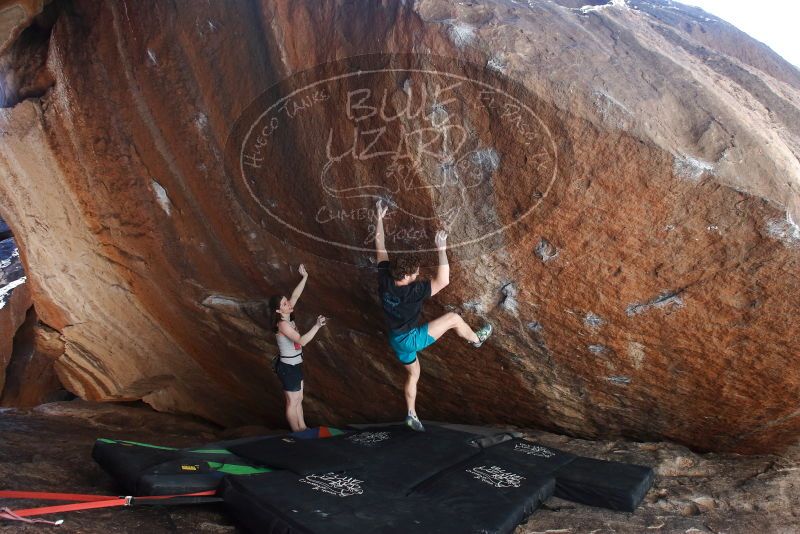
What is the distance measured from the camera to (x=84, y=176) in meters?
4.96

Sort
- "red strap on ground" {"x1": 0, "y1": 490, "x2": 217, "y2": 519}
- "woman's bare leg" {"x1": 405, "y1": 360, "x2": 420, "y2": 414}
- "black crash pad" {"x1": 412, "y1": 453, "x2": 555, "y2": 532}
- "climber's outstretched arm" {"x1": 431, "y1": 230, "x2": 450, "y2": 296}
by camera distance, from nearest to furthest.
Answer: "red strap on ground" {"x1": 0, "y1": 490, "x2": 217, "y2": 519} < "black crash pad" {"x1": 412, "y1": 453, "x2": 555, "y2": 532} < "climber's outstretched arm" {"x1": 431, "y1": 230, "x2": 450, "y2": 296} < "woman's bare leg" {"x1": 405, "y1": 360, "x2": 420, "y2": 414}


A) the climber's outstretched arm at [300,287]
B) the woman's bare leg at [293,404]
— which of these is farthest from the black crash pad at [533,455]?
the climber's outstretched arm at [300,287]

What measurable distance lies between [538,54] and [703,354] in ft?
6.33

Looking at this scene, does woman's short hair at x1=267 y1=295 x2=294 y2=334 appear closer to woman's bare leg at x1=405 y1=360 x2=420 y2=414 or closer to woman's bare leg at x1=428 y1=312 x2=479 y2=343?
woman's bare leg at x1=405 y1=360 x2=420 y2=414

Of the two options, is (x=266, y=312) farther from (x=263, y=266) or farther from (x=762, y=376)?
(x=762, y=376)

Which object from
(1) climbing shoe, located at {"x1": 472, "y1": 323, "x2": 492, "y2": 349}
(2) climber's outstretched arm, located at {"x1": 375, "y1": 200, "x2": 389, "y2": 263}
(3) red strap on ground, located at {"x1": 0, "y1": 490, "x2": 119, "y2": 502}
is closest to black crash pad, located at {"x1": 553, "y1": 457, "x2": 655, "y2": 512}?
(1) climbing shoe, located at {"x1": 472, "y1": 323, "x2": 492, "y2": 349}

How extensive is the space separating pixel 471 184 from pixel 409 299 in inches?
31.0

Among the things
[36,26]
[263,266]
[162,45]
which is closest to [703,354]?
[263,266]

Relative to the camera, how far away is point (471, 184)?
3281 millimetres

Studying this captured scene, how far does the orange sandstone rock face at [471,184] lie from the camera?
119 inches

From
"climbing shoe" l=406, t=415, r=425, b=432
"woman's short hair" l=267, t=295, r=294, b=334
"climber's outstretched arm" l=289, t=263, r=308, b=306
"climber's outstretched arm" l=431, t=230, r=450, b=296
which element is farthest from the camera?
"woman's short hair" l=267, t=295, r=294, b=334

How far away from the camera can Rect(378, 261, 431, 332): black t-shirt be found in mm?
3555

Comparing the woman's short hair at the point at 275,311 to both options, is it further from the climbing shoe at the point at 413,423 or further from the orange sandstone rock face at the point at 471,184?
the climbing shoe at the point at 413,423

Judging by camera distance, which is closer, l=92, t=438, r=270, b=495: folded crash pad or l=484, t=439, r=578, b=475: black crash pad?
l=92, t=438, r=270, b=495: folded crash pad
